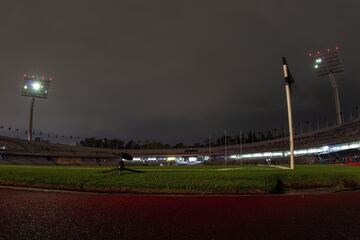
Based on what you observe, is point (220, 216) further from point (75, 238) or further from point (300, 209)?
point (75, 238)

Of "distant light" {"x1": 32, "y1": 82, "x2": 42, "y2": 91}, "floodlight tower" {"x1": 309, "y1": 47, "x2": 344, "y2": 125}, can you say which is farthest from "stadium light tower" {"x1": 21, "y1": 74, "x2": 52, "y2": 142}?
"floodlight tower" {"x1": 309, "y1": 47, "x2": 344, "y2": 125}

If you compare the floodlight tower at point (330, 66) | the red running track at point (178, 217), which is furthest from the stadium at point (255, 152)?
the red running track at point (178, 217)

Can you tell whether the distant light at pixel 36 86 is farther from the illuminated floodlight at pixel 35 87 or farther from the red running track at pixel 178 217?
the red running track at pixel 178 217

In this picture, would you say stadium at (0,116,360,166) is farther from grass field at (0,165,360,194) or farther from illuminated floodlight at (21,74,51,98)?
grass field at (0,165,360,194)

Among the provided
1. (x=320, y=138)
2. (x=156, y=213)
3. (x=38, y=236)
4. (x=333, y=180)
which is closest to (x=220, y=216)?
(x=156, y=213)

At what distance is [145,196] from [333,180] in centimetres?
854

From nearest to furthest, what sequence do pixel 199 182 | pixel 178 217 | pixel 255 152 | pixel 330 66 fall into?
pixel 178 217
pixel 199 182
pixel 330 66
pixel 255 152

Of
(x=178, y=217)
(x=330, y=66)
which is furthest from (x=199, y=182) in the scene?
(x=330, y=66)

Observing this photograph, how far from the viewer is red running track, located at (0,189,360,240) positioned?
592cm

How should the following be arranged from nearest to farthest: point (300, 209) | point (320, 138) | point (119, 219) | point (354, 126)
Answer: point (119, 219)
point (300, 209)
point (354, 126)
point (320, 138)

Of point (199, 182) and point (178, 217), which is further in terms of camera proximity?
point (199, 182)

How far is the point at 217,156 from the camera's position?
125188 mm

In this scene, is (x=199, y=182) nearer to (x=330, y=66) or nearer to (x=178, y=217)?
(x=178, y=217)

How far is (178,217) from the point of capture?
754 cm
